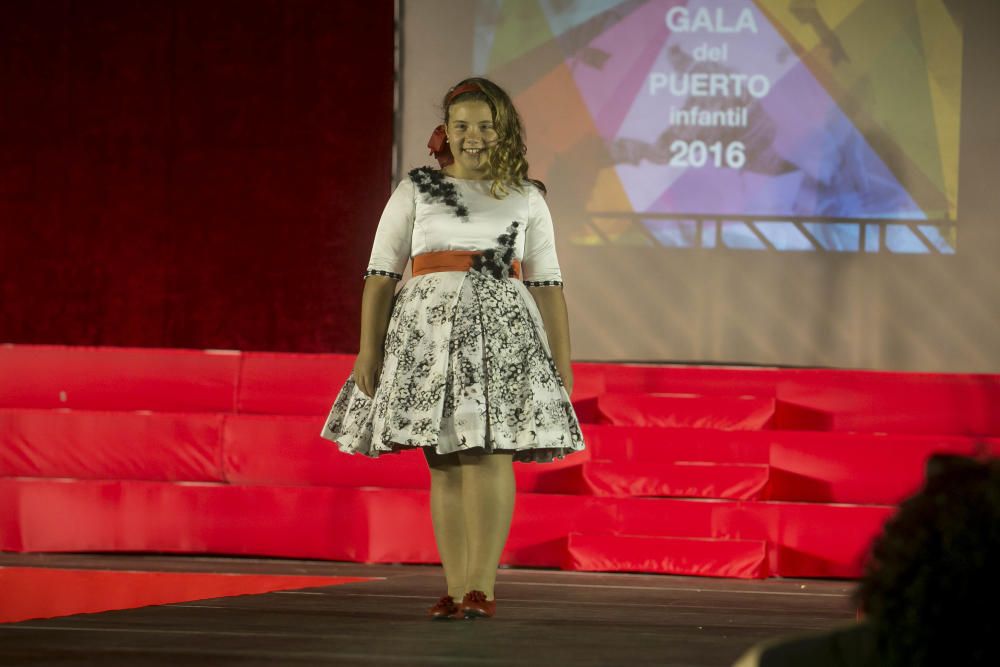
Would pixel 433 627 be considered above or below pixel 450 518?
below

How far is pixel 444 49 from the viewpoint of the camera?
16.2 feet

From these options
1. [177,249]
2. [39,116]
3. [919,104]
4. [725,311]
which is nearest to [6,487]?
[177,249]

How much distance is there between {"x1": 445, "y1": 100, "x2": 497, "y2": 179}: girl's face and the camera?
238cm

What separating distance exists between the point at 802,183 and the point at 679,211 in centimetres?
45

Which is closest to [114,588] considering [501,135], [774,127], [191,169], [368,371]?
[368,371]

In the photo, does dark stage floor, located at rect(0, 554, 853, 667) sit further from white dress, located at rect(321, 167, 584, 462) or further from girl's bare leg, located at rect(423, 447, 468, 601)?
white dress, located at rect(321, 167, 584, 462)

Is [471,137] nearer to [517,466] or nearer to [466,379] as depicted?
[466,379]

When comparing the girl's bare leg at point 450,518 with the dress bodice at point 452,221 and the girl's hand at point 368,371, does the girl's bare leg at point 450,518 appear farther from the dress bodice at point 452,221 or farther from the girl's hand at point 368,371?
the dress bodice at point 452,221

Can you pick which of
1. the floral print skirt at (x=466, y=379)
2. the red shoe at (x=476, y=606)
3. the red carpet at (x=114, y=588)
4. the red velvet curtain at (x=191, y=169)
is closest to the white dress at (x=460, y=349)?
the floral print skirt at (x=466, y=379)

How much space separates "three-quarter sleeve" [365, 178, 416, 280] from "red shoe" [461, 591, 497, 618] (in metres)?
0.60

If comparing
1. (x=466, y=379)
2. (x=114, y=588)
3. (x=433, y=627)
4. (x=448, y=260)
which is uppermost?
(x=448, y=260)

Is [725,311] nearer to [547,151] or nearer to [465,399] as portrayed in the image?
[547,151]

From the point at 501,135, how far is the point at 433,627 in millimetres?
900

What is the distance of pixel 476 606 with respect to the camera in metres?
2.25
